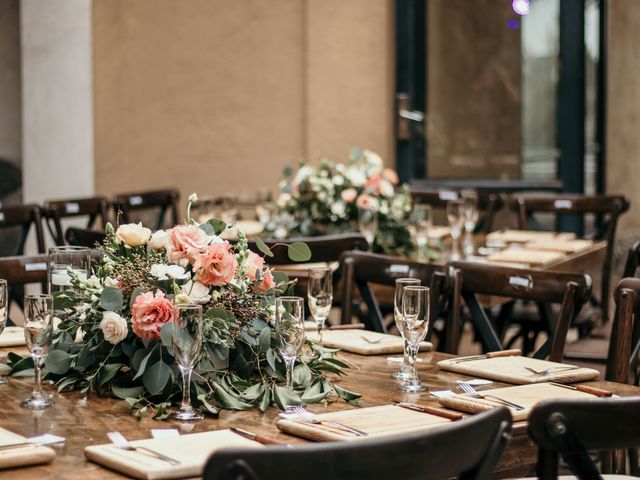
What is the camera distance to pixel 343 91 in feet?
26.0

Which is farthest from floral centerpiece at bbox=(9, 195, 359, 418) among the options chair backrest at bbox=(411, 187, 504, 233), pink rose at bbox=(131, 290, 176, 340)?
chair backrest at bbox=(411, 187, 504, 233)

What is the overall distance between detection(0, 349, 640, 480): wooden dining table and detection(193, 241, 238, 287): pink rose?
0.93 ft

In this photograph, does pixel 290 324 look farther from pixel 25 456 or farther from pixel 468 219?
pixel 468 219

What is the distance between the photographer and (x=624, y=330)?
9.77 ft

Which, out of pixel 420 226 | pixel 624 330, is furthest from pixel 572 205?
pixel 624 330

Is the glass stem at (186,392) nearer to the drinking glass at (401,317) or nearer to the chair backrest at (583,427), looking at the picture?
the drinking glass at (401,317)

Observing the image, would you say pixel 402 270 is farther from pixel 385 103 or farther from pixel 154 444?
pixel 385 103

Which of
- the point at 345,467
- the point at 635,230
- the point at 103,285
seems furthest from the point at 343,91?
the point at 345,467

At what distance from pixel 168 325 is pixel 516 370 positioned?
0.85 m

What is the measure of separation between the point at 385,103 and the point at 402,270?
4476 mm

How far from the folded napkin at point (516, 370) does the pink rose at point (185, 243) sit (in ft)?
2.25

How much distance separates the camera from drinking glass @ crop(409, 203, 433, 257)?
498cm

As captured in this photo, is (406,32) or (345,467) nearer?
(345,467)

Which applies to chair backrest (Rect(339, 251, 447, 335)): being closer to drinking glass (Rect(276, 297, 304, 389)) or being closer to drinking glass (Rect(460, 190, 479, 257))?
drinking glass (Rect(276, 297, 304, 389))
